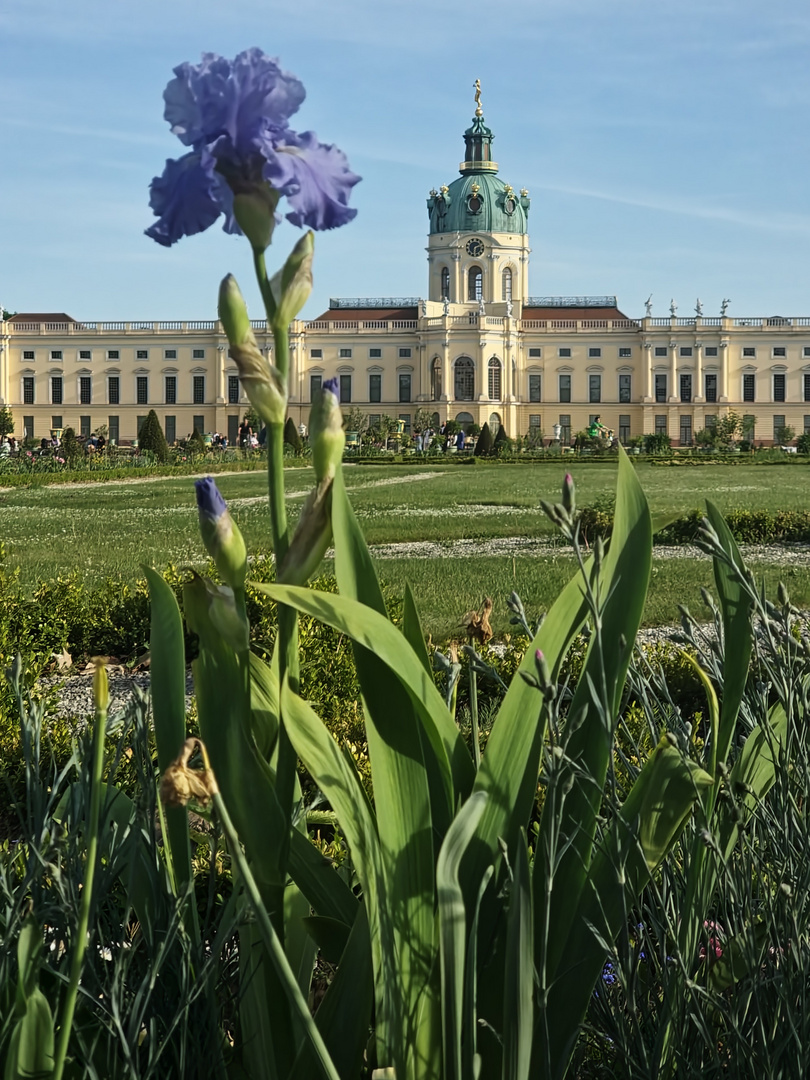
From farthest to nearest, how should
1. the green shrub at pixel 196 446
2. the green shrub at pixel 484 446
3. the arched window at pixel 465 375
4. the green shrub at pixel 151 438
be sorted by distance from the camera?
1. the arched window at pixel 465 375
2. the green shrub at pixel 484 446
3. the green shrub at pixel 196 446
4. the green shrub at pixel 151 438

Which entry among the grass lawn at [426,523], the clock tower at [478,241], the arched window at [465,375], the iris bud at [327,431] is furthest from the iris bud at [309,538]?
the clock tower at [478,241]

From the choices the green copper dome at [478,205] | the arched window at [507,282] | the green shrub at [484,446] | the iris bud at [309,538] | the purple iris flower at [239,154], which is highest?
the green copper dome at [478,205]

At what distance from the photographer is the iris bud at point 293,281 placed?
0.93 m

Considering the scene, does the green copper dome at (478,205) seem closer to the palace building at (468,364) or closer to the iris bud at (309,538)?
the palace building at (468,364)

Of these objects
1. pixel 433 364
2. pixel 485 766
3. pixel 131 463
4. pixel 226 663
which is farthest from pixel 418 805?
pixel 433 364

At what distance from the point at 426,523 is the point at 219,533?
25.9 feet

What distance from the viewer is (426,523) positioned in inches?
348

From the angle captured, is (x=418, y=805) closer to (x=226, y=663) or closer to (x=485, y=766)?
(x=485, y=766)

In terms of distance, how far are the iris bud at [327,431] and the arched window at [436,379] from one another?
48428mm

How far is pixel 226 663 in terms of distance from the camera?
1.00m

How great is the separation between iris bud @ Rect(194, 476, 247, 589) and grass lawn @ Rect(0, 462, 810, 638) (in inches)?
52.4

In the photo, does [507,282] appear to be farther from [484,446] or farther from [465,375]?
[484,446]

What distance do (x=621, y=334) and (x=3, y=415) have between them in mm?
25684

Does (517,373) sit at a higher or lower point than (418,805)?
higher
